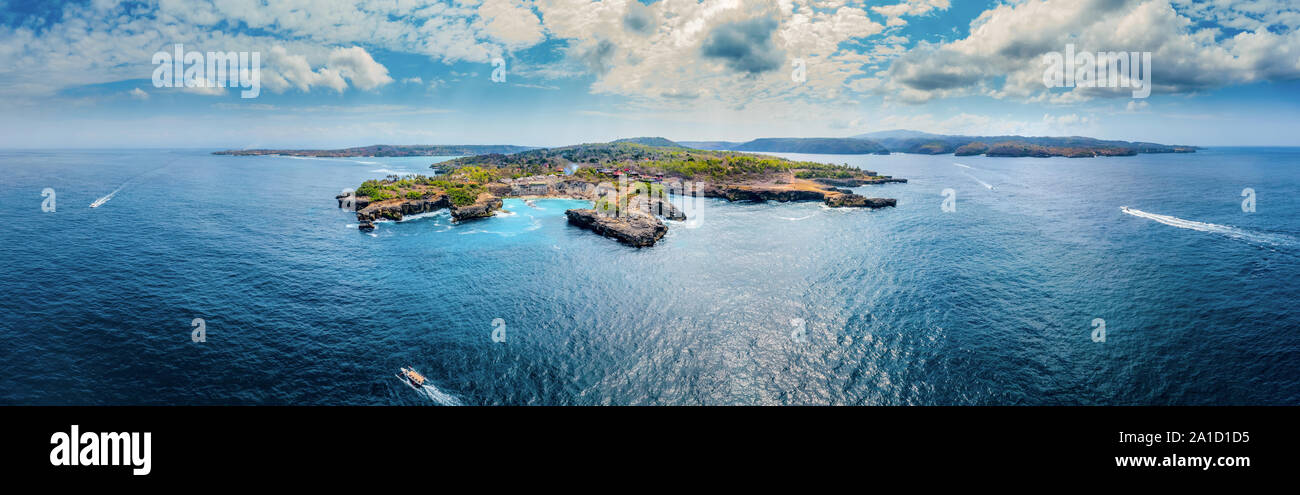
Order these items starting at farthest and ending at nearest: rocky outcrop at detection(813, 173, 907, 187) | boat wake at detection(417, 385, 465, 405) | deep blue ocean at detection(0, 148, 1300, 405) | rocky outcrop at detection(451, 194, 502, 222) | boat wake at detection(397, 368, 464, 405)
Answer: rocky outcrop at detection(813, 173, 907, 187)
rocky outcrop at detection(451, 194, 502, 222)
deep blue ocean at detection(0, 148, 1300, 405)
boat wake at detection(397, 368, 464, 405)
boat wake at detection(417, 385, 465, 405)

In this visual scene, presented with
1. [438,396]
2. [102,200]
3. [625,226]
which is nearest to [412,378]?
[438,396]

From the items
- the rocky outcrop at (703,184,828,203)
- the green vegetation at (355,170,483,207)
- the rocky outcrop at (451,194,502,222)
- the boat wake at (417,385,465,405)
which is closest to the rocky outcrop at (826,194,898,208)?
the rocky outcrop at (703,184,828,203)

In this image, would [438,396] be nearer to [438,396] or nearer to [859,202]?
[438,396]

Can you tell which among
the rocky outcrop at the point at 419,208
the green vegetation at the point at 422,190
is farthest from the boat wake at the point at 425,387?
the green vegetation at the point at 422,190

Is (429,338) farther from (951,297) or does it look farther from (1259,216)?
(1259,216)

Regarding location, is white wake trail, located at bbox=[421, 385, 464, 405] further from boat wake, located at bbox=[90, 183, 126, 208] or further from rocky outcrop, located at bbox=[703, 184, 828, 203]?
rocky outcrop, located at bbox=[703, 184, 828, 203]

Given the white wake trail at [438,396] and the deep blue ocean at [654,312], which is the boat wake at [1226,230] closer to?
the deep blue ocean at [654,312]

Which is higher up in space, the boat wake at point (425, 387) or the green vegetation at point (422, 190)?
the green vegetation at point (422, 190)

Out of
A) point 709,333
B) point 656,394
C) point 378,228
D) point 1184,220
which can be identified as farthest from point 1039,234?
point 378,228
